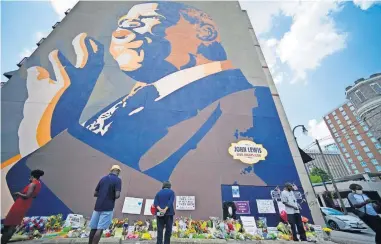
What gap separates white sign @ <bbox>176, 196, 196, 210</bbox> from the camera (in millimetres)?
5857

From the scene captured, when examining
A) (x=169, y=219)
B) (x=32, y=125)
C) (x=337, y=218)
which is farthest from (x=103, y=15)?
(x=337, y=218)

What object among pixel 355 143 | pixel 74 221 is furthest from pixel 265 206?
pixel 355 143

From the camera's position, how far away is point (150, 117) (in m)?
→ 7.39

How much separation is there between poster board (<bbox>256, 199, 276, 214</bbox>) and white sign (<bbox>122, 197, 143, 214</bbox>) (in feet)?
13.0

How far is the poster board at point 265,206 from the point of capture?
6015mm

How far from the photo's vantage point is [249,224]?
5664 mm

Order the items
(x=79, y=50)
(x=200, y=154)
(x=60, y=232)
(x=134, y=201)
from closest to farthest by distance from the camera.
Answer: (x=60, y=232) → (x=134, y=201) → (x=200, y=154) → (x=79, y=50)

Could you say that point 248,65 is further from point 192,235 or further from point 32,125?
point 32,125

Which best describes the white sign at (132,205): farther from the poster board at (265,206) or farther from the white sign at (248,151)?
the poster board at (265,206)

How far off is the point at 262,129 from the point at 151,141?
4666mm

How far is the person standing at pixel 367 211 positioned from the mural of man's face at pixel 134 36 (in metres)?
8.83

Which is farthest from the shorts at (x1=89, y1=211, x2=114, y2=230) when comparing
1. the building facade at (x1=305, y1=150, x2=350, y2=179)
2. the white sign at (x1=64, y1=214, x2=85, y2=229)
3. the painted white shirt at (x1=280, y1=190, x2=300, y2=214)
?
the building facade at (x1=305, y1=150, x2=350, y2=179)

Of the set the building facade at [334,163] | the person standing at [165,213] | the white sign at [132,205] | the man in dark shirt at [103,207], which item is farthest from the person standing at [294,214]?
the building facade at [334,163]

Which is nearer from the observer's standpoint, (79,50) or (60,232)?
(60,232)
